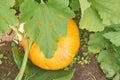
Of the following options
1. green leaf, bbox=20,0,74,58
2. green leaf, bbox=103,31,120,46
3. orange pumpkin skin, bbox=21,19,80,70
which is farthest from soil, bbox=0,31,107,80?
green leaf, bbox=20,0,74,58

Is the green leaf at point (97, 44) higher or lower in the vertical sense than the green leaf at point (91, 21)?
lower

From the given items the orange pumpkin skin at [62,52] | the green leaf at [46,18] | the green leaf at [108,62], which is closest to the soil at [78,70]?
the green leaf at [108,62]

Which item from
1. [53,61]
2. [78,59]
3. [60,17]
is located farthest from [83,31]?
[60,17]

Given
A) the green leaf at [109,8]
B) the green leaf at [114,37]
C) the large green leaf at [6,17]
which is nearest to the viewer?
the large green leaf at [6,17]

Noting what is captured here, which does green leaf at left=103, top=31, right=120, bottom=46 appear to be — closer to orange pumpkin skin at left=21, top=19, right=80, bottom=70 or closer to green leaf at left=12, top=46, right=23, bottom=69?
orange pumpkin skin at left=21, top=19, right=80, bottom=70

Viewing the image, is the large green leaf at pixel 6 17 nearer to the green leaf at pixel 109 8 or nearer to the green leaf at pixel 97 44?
the green leaf at pixel 109 8

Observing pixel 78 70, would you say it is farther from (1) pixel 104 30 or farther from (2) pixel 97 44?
(1) pixel 104 30

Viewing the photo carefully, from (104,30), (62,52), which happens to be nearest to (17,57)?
(62,52)
